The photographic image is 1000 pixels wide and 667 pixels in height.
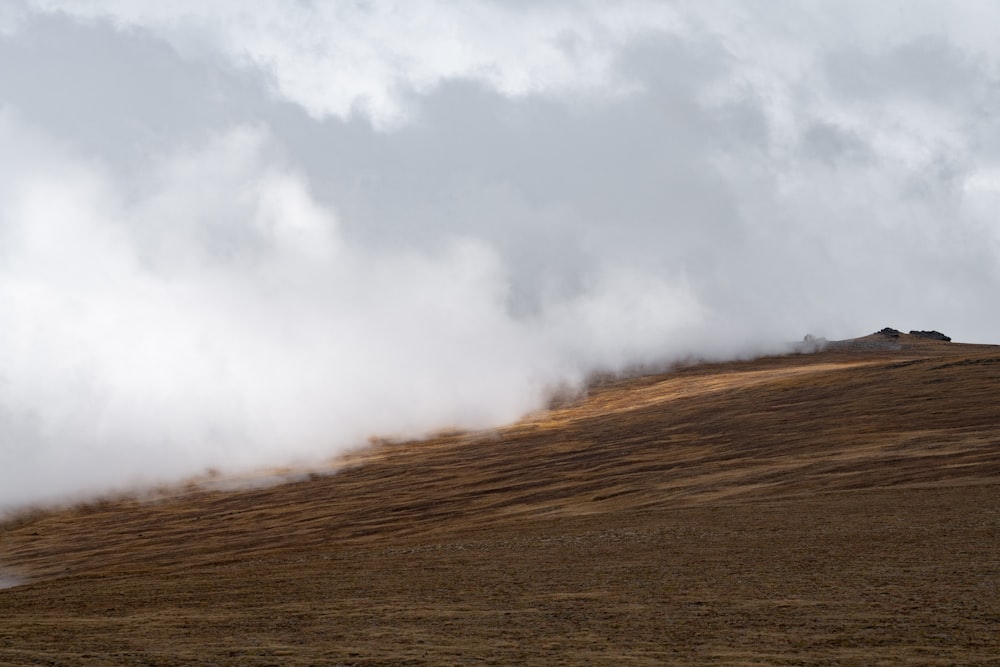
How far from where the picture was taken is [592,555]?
2136 cm

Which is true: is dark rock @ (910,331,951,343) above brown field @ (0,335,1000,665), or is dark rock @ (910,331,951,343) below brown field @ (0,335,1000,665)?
above

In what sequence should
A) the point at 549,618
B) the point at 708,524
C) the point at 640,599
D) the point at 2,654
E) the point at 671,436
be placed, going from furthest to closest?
the point at 671,436
the point at 708,524
the point at 640,599
the point at 549,618
the point at 2,654

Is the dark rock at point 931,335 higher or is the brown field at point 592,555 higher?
the dark rock at point 931,335

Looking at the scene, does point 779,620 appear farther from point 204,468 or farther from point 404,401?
point 404,401

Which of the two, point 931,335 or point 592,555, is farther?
point 931,335

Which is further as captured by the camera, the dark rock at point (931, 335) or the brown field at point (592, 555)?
the dark rock at point (931, 335)

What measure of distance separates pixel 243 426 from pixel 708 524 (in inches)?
1984

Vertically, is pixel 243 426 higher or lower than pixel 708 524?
higher

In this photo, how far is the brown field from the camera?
1366 centimetres

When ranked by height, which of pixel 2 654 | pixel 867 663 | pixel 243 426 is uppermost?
pixel 243 426

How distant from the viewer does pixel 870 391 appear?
49375mm

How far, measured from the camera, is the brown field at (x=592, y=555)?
1366 cm

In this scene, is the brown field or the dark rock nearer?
the brown field

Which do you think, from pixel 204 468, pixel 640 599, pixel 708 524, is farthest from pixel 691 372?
pixel 640 599
